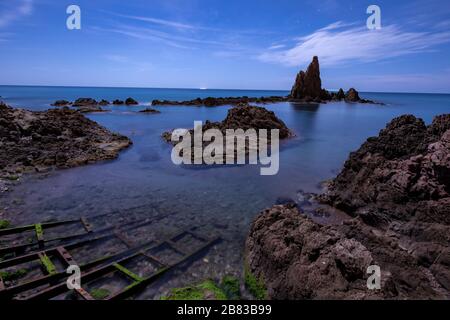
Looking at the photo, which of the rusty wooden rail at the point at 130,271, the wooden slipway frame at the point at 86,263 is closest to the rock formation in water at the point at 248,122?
the wooden slipway frame at the point at 86,263

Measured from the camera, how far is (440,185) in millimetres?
10523

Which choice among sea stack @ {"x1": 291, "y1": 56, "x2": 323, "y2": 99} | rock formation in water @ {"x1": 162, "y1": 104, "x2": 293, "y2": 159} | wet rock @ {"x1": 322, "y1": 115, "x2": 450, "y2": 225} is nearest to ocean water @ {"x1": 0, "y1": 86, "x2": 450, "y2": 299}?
wet rock @ {"x1": 322, "y1": 115, "x2": 450, "y2": 225}

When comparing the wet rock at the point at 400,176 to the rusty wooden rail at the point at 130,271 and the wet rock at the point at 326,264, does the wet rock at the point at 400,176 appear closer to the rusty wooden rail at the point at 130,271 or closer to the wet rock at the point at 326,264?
the wet rock at the point at 326,264

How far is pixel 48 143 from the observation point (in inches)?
1073

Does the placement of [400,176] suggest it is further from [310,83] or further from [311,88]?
[311,88]

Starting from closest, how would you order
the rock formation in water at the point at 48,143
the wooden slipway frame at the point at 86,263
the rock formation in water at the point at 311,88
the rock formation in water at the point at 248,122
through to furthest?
the wooden slipway frame at the point at 86,263 < the rock formation in water at the point at 48,143 < the rock formation in water at the point at 248,122 < the rock formation in water at the point at 311,88

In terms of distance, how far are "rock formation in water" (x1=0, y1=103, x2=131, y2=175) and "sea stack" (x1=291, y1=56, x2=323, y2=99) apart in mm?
111403

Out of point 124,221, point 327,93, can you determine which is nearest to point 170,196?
point 124,221

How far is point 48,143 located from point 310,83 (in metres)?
123

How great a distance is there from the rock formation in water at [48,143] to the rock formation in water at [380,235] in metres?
19.5

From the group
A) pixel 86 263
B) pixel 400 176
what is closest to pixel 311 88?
pixel 400 176

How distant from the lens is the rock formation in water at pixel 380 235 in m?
6.81

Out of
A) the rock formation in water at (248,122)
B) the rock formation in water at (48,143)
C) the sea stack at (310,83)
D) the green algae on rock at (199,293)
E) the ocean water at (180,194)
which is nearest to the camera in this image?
the green algae on rock at (199,293)

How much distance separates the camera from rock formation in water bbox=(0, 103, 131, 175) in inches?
881
